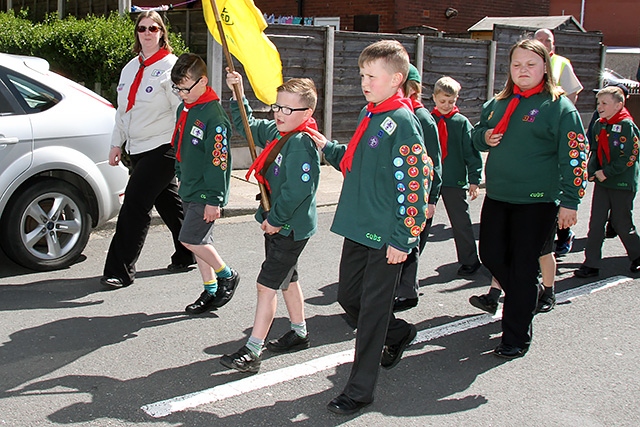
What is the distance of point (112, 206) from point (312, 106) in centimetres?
299

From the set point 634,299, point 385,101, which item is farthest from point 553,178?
point 634,299

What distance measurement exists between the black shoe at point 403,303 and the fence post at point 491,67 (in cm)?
976

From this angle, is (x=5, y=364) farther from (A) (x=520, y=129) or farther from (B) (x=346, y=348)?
(A) (x=520, y=129)

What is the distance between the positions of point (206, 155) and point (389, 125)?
1705 mm

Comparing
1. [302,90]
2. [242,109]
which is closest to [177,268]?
[242,109]

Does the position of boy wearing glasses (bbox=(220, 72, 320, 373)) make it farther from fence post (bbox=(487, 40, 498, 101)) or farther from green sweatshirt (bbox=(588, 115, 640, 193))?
fence post (bbox=(487, 40, 498, 101))

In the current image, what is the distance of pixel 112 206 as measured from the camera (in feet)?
21.9

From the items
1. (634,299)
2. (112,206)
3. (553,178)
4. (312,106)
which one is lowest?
(634,299)

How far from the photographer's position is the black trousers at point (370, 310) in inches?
152

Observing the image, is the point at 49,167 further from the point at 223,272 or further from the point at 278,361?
the point at 278,361

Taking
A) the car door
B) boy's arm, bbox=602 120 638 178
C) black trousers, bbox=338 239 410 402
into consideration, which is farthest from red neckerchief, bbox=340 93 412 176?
boy's arm, bbox=602 120 638 178

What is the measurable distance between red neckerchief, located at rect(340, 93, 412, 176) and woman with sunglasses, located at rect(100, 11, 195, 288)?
2315 millimetres

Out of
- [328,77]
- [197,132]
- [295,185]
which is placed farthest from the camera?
[328,77]

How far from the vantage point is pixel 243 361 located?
4.30 meters
